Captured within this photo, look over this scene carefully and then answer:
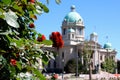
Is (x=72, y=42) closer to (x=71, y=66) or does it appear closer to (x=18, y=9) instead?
(x=71, y=66)

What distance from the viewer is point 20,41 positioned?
3023 millimetres

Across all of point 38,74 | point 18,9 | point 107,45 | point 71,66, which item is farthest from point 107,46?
point 18,9

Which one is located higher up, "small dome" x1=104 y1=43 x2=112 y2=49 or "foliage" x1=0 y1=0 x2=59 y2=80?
"foliage" x1=0 y1=0 x2=59 y2=80

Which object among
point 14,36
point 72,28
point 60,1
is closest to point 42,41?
point 60,1

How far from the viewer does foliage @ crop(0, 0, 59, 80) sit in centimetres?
283

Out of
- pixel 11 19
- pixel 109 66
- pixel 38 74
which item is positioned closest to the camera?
pixel 11 19

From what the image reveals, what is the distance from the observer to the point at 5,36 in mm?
2842

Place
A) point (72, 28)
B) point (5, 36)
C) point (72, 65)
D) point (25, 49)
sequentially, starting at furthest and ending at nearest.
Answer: point (72, 28) < point (72, 65) < point (25, 49) < point (5, 36)

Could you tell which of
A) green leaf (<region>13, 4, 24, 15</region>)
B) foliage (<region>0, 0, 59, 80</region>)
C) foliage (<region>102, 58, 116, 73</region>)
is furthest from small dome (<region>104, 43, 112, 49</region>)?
green leaf (<region>13, 4, 24, 15</region>)

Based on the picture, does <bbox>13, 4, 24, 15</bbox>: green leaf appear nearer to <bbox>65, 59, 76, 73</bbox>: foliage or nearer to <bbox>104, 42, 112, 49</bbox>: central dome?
<bbox>65, 59, 76, 73</bbox>: foliage

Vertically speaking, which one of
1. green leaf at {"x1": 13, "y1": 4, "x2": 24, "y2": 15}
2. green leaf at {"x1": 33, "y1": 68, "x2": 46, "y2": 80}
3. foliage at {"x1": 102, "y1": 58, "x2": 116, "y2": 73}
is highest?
green leaf at {"x1": 13, "y1": 4, "x2": 24, "y2": 15}

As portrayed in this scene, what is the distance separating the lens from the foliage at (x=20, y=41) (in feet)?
9.27

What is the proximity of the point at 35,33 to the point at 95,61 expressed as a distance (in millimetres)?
92462

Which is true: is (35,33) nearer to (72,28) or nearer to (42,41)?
(42,41)
